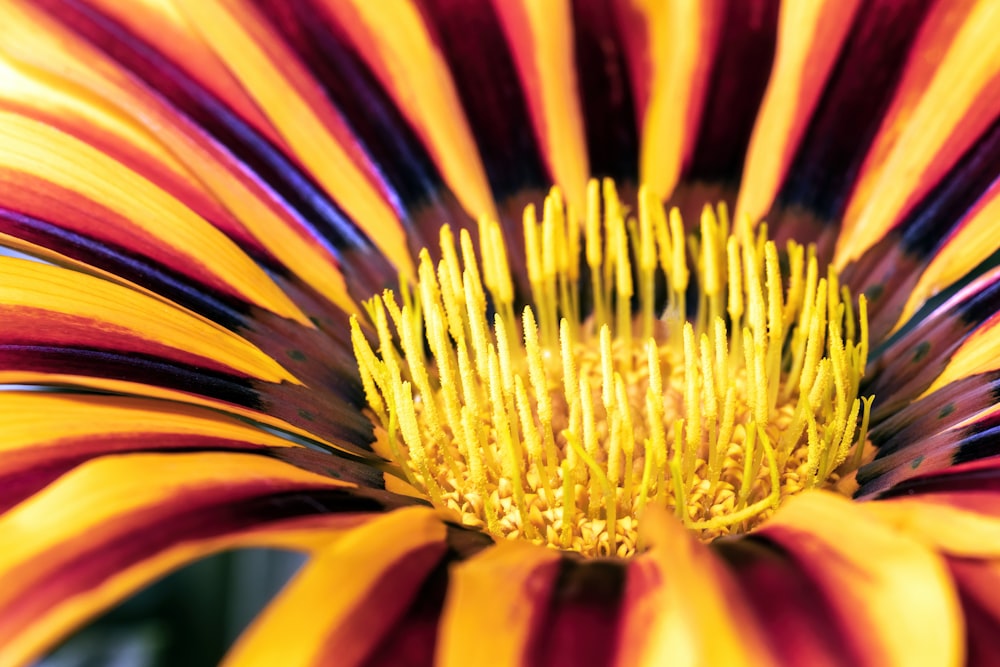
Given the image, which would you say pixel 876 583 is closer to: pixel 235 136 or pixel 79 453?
pixel 79 453

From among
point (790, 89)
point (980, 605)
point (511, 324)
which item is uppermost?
point (790, 89)

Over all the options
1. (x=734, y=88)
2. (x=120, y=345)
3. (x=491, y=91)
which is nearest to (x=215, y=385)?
(x=120, y=345)

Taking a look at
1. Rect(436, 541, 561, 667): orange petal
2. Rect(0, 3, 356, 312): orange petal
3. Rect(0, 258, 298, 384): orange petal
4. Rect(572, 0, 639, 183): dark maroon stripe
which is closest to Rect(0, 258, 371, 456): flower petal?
Rect(0, 258, 298, 384): orange petal

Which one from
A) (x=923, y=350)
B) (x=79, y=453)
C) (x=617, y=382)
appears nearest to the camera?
(x=79, y=453)

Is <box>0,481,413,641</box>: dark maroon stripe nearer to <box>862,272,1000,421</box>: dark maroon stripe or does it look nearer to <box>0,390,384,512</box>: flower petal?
<box>0,390,384,512</box>: flower petal

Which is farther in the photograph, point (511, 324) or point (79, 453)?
point (511, 324)

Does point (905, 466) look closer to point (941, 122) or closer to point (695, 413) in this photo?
point (695, 413)

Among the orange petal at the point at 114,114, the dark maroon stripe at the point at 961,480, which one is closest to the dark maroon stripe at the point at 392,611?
the dark maroon stripe at the point at 961,480
